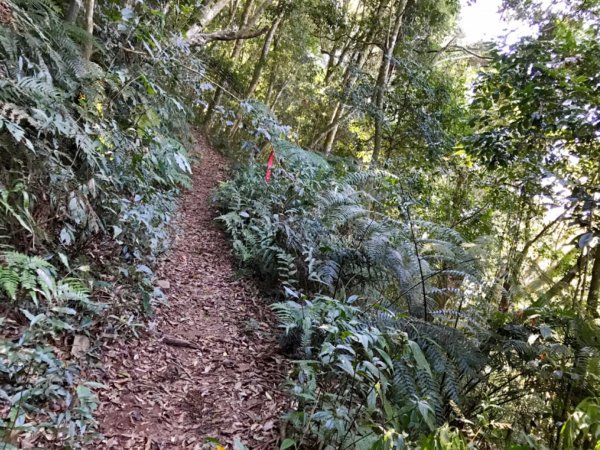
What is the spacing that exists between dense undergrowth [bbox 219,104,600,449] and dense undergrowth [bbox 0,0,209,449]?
1.33 meters

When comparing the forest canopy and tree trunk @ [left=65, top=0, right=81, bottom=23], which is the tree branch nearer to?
the forest canopy

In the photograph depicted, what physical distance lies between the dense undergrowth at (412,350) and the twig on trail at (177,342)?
82 cm

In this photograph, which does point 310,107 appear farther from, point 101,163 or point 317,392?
point 317,392

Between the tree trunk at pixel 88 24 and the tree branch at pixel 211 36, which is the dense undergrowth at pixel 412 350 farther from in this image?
the tree branch at pixel 211 36

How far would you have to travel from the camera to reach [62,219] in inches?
129

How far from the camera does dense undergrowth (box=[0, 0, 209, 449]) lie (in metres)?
2.30

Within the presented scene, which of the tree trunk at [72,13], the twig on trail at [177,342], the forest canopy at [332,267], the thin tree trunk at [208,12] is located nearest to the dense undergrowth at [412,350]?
the forest canopy at [332,267]

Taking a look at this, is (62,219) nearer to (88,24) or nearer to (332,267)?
(88,24)

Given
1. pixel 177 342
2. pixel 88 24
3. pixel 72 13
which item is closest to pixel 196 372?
pixel 177 342

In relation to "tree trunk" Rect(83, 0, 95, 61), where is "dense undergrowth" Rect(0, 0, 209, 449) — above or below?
below

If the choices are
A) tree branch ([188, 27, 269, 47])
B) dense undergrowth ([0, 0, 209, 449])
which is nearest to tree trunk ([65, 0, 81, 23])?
dense undergrowth ([0, 0, 209, 449])

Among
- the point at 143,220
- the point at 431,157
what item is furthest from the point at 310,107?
the point at 143,220

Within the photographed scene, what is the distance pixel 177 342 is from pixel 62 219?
4.71ft

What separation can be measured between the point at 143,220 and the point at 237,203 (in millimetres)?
2790
